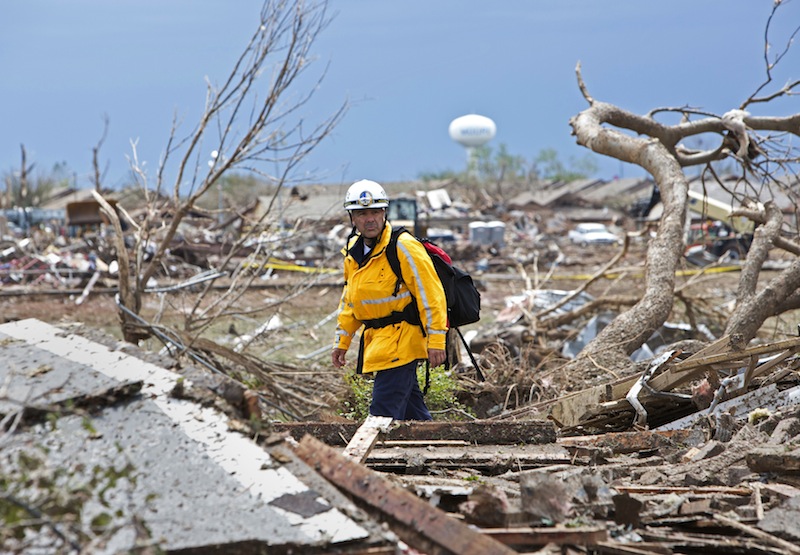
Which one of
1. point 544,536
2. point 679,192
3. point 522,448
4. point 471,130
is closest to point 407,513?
point 544,536

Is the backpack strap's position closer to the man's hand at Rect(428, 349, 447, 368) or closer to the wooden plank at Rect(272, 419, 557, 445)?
the man's hand at Rect(428, 349, 447, 368)

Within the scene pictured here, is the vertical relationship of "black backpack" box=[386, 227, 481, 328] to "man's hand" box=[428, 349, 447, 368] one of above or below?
above

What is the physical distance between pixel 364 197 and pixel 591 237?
2836cm

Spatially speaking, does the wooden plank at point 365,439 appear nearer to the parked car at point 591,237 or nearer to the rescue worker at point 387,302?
the rescue worker at point 387,302

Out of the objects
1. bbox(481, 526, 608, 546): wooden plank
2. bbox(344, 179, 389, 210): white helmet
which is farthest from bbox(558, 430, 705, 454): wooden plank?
bbox(481, 526, 608, 546): wooden plank

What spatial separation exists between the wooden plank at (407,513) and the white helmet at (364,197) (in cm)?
218

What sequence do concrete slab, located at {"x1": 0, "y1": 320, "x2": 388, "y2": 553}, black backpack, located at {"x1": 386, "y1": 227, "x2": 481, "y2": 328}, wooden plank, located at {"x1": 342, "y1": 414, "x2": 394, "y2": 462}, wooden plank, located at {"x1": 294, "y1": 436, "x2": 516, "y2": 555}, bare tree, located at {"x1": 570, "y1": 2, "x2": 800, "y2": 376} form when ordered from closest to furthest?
1. concrete slab, located at {"x1": 0, "y1": 320, "x2": 388, "y2": 553}
2. wooden plank, located at {"x1": 294, "y1": 436, "x2": 516, "y2": 555}
3. wooden plank, located at {"x1": 342, "y1": 414, "x2": 394, "y2": 462}
4. black backpack, located at {"x1": 386, "y1": 227, "x2": 481, "y2": 328}
5. bare tree, located at {"x1": 570, "y1": 2, "x2": 800, "y2": 376}

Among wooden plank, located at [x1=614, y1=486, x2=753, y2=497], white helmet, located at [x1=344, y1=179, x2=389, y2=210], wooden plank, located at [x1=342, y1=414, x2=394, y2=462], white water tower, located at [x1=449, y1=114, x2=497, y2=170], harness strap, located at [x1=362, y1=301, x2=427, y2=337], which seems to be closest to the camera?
wooden plank, located at [x1=614, y1=486, x2=753, y2=497]

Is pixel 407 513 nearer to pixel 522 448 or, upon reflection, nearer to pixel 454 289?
pixel 522 448

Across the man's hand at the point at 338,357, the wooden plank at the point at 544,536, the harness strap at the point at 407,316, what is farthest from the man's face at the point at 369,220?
the wooden plank at the point at 544,536

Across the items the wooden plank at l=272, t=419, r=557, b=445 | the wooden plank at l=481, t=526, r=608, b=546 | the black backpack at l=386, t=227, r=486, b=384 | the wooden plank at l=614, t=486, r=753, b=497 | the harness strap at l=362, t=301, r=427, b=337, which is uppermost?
the black backpack at l=386, t=227, r=486, b=384

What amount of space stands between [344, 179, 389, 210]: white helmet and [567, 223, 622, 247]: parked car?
1094 inches

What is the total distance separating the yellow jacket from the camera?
507 centimetres

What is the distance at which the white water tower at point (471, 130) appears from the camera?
9262cm
